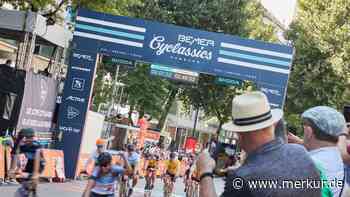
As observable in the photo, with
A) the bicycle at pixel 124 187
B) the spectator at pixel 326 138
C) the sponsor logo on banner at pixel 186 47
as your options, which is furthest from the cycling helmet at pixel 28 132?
the sponsor logo on banner at pixel 186 47

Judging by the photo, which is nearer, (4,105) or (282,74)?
(4,105)

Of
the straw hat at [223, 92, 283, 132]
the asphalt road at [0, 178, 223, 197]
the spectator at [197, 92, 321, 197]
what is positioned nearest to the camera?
the spectator at [197, 92, 321, 197]

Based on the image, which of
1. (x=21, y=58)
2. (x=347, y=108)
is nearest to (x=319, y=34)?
(x=21, y=58)

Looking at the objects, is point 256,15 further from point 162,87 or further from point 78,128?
point 78,128

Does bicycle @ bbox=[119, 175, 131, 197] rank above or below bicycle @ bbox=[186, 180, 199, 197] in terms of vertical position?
above

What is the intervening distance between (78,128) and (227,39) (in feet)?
20.5

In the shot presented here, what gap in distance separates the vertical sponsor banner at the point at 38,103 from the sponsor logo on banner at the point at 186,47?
391 cm

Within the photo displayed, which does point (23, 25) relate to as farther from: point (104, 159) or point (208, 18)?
point (208, 18)

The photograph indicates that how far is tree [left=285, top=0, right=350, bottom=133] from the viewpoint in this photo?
126 feet

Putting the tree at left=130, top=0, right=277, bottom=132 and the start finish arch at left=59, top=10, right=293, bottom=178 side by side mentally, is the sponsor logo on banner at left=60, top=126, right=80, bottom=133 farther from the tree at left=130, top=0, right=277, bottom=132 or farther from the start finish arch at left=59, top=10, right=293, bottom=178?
the tree at left=130, top=0, right=277, bottom=132

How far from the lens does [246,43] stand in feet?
82.3

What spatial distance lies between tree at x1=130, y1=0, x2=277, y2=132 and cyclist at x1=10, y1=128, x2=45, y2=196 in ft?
85.5

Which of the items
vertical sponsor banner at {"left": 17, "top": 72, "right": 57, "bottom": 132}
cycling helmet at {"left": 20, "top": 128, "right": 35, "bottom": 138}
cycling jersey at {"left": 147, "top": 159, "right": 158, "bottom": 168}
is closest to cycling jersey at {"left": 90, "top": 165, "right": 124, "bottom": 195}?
cycling helmet at {"left": 20, "top": 128, "right": 35, "bottom": 138}

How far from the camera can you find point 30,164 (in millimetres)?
12422
